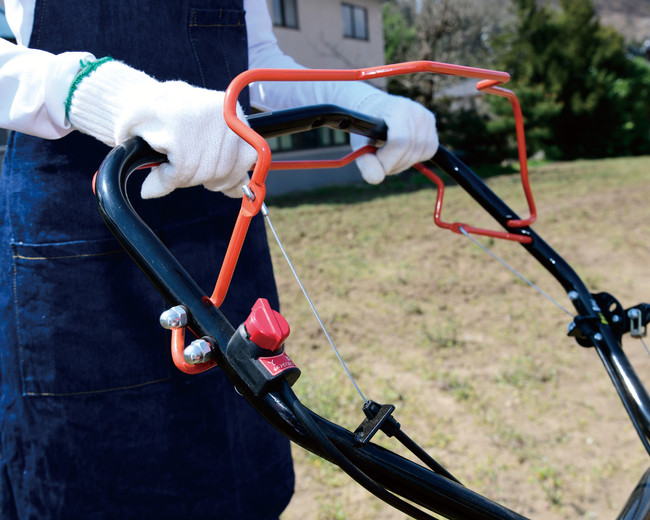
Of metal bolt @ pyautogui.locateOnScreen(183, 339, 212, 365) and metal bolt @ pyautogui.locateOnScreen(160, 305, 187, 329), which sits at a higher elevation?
metal bolt @ pyautogui.locateOnScreen(160, 305, 187, 329)

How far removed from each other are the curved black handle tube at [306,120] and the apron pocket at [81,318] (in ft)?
1.36

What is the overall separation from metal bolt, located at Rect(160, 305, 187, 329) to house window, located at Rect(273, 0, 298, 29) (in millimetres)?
12058

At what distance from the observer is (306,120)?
1.00 meters

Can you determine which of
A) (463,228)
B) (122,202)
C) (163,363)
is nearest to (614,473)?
(463,228)

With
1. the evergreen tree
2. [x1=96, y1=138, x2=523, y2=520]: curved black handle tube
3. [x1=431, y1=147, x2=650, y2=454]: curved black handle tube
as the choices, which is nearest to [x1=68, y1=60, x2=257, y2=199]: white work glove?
[x1=96, y1=138, x2=523, y2=520]: curved black handle tube

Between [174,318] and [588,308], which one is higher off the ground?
[174,318]

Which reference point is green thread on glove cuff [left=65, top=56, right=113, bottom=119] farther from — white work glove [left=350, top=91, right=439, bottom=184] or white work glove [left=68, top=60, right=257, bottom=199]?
white work glove [left=350, top=91, right=439, bottom=184]

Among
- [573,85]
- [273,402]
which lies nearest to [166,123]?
[273,402]

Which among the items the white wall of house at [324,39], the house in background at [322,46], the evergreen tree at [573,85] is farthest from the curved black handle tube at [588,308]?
the evergreen tree at [573,85]

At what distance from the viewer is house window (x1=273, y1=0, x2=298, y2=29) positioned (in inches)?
470

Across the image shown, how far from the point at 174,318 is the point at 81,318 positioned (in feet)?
1.94

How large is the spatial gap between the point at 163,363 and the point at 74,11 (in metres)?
0.71

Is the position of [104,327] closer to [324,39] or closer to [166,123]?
[166,123]

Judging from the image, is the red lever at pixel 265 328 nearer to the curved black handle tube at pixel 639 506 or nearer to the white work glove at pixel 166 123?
the white work glove at pixel 166 123
